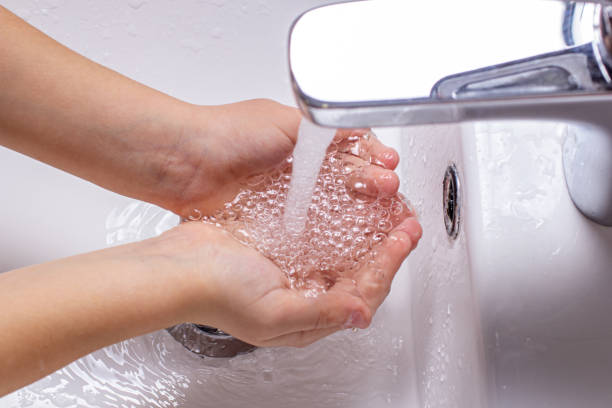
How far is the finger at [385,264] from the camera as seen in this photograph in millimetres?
496

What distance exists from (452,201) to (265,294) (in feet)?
0.52

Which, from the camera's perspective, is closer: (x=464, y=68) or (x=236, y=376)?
(x=464, y=68)

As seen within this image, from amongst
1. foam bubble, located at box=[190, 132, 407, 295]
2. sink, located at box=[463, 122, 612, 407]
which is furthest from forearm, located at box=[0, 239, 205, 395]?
sink, located at box=[463, 122, 612, 407]

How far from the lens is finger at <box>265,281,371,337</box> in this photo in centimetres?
46

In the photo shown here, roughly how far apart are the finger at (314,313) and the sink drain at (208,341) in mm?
103

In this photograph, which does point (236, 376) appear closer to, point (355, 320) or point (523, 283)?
point (355, 320)

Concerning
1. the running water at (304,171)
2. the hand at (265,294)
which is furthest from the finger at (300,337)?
the running water at (304,171)

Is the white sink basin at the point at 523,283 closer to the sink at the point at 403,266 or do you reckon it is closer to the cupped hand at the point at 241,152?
the sink at the point at 403,266

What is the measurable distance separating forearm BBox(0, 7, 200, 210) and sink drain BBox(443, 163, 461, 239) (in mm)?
237

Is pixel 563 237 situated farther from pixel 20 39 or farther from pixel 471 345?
pixel 20 39

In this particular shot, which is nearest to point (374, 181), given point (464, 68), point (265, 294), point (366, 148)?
point (366, 148)

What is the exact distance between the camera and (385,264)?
1.64ft

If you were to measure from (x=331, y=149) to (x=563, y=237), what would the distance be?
25 centimetres

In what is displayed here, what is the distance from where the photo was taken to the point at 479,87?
0.29 m
